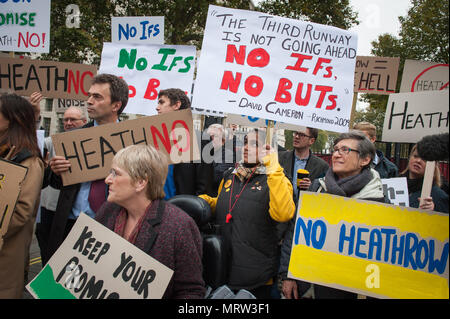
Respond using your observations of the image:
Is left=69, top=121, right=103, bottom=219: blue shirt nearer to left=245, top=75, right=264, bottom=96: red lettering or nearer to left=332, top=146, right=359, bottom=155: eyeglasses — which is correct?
left=245, top=75, right=264, bottom=96: red lettering

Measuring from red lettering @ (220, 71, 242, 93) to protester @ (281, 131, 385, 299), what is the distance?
2.99 feet

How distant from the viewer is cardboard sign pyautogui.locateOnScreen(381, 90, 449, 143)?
186 centimetres

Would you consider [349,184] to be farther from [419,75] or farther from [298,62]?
[419,75]

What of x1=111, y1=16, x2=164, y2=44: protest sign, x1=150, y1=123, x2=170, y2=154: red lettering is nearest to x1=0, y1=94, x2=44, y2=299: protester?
x1=150, y1=123, x2=170, y2=154: red lettering

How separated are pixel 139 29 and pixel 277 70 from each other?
3.40 meters

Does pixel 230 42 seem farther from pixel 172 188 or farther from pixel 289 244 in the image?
pixel 289 244

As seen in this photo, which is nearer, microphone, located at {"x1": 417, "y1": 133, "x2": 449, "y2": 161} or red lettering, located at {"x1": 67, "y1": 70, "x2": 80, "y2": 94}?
microphone, located at {"x1": 417, "y1": 133, "x2": 449, "y2": 161}

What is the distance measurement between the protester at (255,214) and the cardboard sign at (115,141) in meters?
0.46

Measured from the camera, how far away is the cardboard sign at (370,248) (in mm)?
1878

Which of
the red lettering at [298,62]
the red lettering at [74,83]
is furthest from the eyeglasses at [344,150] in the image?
the red lettering at [74,83]

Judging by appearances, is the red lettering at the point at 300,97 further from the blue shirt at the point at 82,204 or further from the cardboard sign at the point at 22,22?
the cardboard sign at the point at 22,22
